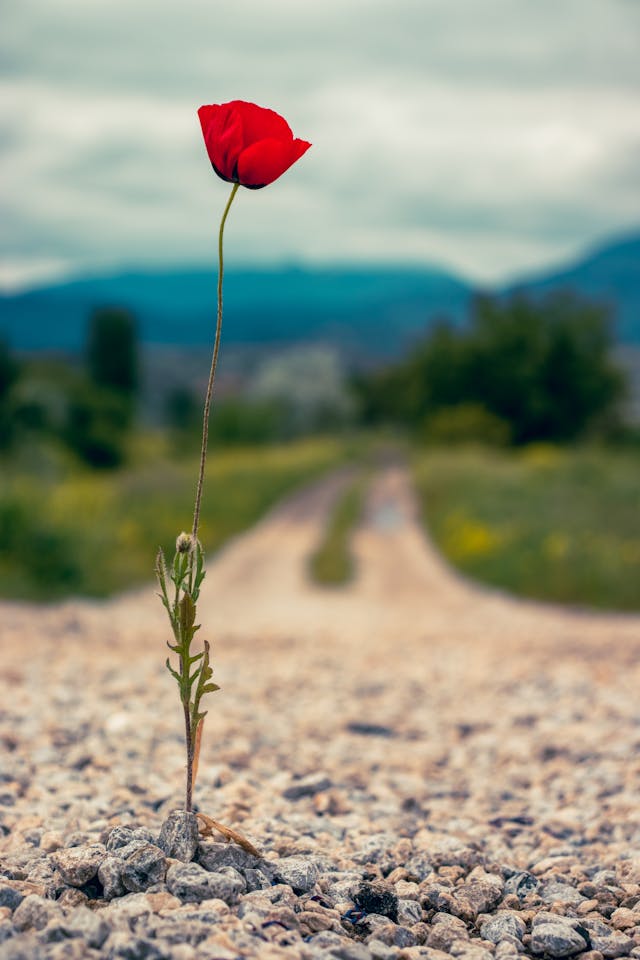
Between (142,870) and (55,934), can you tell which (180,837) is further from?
(55,934)

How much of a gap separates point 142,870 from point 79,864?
210 millimetres

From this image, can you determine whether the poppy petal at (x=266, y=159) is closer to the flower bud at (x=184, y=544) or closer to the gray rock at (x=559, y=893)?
the flower bud at (x=184, y=544)

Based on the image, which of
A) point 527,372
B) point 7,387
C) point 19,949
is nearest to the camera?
point 19,949

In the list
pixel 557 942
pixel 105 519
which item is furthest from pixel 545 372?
pixel 557 942

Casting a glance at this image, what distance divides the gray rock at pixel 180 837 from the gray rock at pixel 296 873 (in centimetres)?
27

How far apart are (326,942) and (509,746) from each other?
406cm

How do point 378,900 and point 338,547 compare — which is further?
point 338,547

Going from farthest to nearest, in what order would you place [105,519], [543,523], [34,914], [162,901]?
1. [543,523]
2. [105,519]
3. [162,901]
4. [34,914]

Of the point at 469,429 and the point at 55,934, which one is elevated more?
the point at 469,429

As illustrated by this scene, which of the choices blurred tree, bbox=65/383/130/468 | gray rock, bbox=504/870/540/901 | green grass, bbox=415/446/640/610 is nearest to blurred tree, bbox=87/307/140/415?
blurred tree, bbox=65/383/130/468

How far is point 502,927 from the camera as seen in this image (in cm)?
288

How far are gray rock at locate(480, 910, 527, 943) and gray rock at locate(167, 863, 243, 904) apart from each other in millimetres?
810

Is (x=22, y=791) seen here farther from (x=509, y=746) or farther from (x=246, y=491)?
(x=246, y=491)

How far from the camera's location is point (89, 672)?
7.91m
